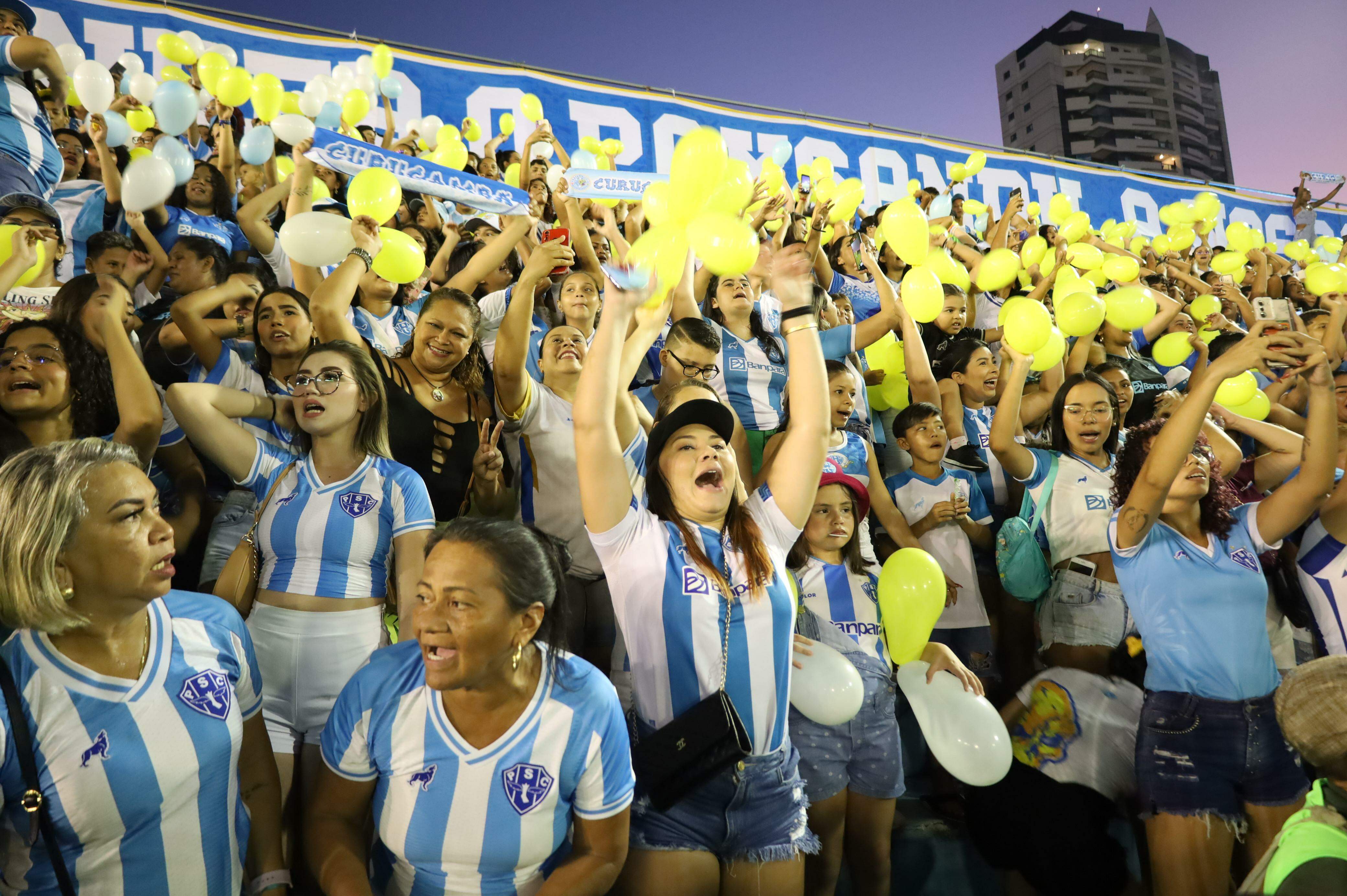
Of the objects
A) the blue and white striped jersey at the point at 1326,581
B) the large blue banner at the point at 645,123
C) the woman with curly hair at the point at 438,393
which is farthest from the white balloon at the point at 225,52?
the blue and white striped jersey at the point at 1326,581

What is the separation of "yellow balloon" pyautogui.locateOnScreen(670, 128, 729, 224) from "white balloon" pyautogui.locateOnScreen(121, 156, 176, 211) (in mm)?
2516

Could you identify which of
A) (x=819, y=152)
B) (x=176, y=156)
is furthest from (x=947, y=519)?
(x=819, y=152)

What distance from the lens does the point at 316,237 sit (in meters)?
2.87

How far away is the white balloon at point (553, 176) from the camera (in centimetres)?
527

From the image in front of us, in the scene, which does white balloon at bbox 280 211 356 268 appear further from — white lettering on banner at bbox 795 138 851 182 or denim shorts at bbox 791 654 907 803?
white lettering on banner at bbox 795 138 851 182

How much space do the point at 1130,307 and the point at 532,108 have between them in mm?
4916

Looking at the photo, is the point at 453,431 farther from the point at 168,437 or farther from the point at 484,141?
the point at 484,141

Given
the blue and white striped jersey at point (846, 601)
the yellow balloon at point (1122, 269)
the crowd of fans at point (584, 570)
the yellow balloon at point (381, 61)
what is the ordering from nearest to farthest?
1. the crowd of fans at point (584, 570)
2. the blue and white striped jersey at point (846, 601)
3. the yellow balloon at point (1122, 269)
4. the yellow balloon at point (381, 61)

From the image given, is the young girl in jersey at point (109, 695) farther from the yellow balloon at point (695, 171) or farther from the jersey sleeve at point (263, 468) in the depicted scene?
the yellow balloon at point (695, 171)

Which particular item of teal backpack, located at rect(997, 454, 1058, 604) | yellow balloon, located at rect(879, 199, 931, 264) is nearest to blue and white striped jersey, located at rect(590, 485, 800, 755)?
teal backpack, located at rect(997, 454, 1058, 604)

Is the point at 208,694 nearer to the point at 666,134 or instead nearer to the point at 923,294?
the point at 923,294

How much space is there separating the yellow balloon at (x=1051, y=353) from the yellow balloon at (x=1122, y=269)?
4.79ft

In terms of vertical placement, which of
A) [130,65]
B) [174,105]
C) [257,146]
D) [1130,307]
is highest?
[130,65]

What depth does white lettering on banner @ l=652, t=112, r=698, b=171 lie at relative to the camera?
8.24 meters
